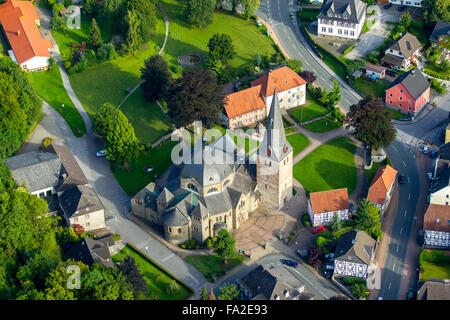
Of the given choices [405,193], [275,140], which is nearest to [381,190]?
[405,193]

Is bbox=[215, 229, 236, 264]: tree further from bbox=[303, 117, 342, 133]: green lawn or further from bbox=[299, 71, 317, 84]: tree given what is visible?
bbox=[299, 71, 317, 84]: tree

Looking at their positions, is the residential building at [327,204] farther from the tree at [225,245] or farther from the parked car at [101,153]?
the parked car at [101,153]

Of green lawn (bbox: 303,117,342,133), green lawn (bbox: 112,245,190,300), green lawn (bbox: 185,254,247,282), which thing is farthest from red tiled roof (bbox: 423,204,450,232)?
green lawn (bbox: 112,245,190,300)

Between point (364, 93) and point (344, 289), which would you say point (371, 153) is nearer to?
point (364, 93)

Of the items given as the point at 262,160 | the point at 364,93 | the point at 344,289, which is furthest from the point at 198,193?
the point at 364,93

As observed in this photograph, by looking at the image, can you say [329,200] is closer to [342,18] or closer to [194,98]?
[194,98]

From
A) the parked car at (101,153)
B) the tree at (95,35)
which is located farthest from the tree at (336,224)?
the tree at (95,35)
